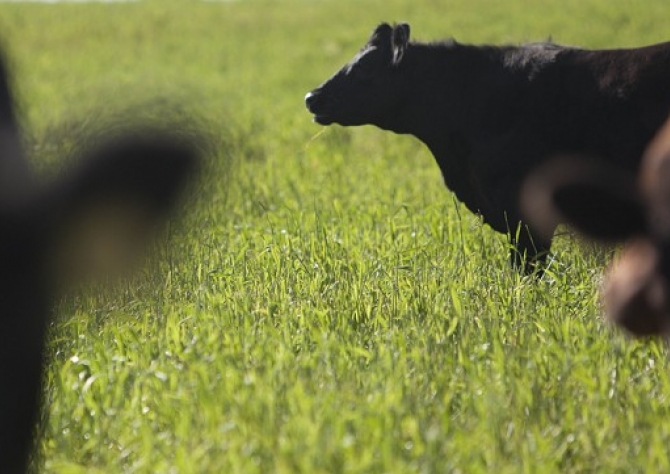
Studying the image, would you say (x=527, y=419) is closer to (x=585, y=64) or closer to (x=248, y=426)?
(x=248, y=426)

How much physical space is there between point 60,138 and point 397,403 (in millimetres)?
1625

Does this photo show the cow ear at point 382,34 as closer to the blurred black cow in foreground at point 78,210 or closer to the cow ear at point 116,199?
the blurred black cow in foreground at point 78,210

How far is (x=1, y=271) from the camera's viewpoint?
197 centimetres

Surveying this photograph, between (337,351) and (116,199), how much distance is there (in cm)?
257

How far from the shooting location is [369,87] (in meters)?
6.91

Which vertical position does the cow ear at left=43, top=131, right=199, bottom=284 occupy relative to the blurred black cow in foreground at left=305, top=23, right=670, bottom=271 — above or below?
above

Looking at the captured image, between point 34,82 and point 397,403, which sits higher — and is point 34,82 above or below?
below

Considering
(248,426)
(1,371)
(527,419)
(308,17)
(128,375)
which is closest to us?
(1,371)

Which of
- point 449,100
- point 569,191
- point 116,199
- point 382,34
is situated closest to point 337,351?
point 569,191

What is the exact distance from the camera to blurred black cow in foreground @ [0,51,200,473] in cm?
180

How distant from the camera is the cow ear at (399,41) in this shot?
6770 millimetres

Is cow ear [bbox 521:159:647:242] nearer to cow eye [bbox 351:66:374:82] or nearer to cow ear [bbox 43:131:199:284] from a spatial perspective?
cow eye [bbox 351:66:374:82]

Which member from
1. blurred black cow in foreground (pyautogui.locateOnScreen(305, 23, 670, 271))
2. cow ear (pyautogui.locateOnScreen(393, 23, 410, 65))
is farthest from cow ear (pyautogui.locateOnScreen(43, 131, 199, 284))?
cow ear (pyautogui.locateOnScreen(393, 23, 410, 65))

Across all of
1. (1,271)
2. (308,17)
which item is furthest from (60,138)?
(308,17)
